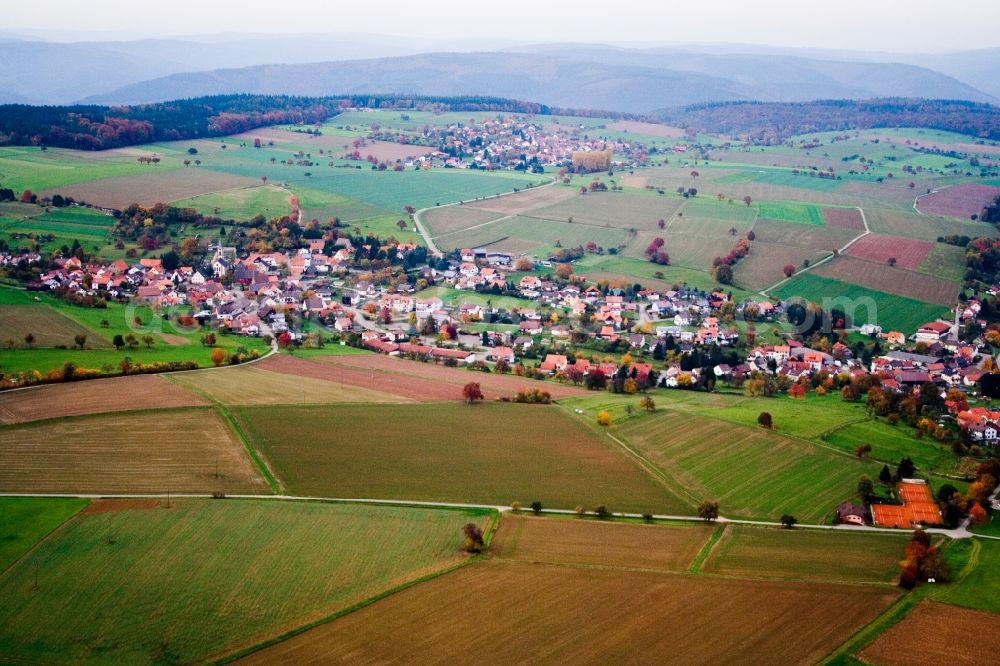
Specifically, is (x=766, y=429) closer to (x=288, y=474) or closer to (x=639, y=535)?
(x=639, y=535)

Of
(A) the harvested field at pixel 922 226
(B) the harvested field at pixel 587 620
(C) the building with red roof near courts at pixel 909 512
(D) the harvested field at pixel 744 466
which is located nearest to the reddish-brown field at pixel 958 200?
(A) the harvested field at pixel 922 226

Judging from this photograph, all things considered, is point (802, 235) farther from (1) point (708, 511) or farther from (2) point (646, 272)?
(1) point (708, 511)

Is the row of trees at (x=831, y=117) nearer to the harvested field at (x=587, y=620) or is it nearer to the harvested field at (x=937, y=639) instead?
the harvested field at (x=937, y=639)

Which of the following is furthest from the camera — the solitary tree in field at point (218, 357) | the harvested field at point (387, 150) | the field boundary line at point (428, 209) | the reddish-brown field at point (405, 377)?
the harvested field at point (387, 150)

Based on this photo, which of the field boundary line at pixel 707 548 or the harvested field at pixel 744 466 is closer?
the field boundary line at pixel 707 548

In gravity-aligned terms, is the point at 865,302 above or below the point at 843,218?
below

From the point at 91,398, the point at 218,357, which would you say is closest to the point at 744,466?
the point at 218,357

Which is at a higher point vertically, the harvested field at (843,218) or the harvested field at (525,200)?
the harvested field at (525,200)
